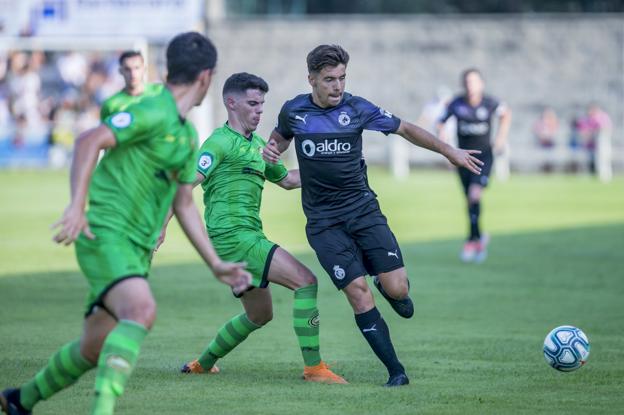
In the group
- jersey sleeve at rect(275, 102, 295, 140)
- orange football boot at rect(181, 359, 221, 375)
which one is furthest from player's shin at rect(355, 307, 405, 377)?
jersey sleeve at rect(275, 102, 295, 140)

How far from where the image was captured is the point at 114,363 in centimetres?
566

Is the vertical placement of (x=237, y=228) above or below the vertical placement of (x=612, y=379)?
above

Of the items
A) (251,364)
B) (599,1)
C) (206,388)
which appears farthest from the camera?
(599,1)

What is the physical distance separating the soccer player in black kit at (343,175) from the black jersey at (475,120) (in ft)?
29.6

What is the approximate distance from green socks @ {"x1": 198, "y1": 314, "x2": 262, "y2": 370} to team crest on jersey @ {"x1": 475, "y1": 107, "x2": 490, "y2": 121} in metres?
9.55

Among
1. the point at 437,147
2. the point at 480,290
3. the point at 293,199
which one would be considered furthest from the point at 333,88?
the point at 293,199

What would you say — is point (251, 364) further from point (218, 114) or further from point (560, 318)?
point (218, 114)

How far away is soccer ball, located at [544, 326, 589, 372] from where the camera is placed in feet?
26.2

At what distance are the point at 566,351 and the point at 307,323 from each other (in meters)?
A: 1.80

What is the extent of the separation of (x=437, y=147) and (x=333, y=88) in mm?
810

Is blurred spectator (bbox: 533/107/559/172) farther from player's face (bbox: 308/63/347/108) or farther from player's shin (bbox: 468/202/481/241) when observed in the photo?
player's face (bbox: 308/63/347/108)

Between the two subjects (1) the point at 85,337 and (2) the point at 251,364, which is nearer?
(1) the point at 85,337

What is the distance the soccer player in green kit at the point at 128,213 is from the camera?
18.9 feet

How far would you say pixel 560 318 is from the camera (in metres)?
11.0
